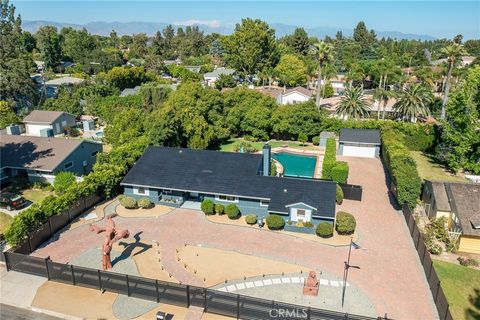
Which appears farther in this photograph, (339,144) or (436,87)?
(436,87)

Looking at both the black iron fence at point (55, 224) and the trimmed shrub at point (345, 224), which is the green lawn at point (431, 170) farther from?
the black iron fence at point (55, 224)

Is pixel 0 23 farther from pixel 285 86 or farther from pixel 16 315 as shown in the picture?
pixel 16 315

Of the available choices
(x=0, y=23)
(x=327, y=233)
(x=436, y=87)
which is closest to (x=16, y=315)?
(x=327, y=233)

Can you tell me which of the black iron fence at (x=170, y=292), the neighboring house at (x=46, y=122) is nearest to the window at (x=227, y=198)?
the black iron fence at (x=170, y=292)

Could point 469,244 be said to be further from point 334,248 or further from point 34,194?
point 34,194

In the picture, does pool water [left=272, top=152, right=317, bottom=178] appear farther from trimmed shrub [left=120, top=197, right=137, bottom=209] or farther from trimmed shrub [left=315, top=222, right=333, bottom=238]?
trimmed shrub [left=120, top=197, right=137, bottom=209]

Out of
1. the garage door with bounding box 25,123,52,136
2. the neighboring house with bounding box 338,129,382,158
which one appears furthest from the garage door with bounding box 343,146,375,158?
the garage door with bounding box 25,123,52,136

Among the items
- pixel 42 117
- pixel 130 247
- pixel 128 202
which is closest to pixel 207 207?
pixel 128 202
